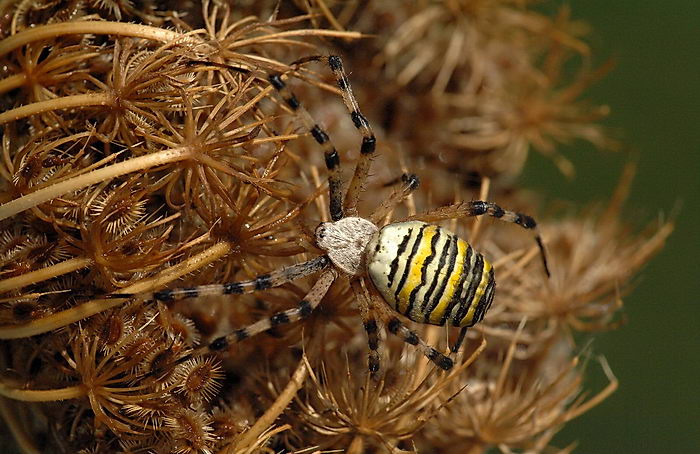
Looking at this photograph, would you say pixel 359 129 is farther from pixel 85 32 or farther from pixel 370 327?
pixel 85 32

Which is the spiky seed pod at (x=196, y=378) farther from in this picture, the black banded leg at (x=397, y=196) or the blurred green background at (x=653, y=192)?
the blurred green background at (x=653, y=192)

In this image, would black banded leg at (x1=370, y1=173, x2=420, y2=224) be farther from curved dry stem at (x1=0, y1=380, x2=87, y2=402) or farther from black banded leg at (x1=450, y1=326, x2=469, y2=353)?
curved dry stem at (x1=0, y1=380, x2=87, y2=402)

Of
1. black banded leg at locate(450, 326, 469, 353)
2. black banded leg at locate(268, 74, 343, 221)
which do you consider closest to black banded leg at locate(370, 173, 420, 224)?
black banded leg at locate(268, 74, 343, 221)

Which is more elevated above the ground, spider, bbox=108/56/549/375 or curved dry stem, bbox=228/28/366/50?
curved dry stem, bbox=228/28/366/50

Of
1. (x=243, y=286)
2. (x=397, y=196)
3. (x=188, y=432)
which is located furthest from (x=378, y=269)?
(x=188, y=432)

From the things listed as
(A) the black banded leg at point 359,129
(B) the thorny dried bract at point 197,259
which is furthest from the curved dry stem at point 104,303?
(A) the black banded leg at point 359,129

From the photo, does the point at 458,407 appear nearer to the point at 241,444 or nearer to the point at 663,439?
the point at 241,444
